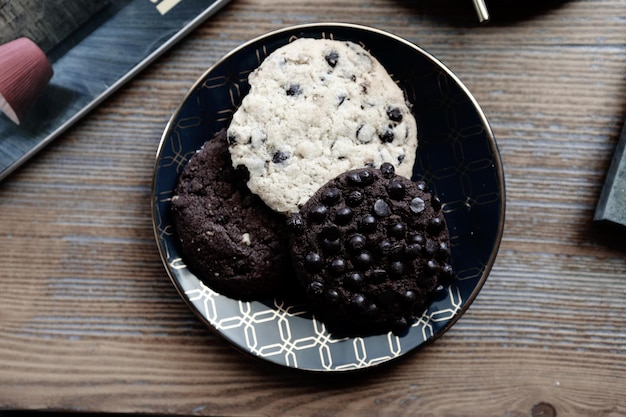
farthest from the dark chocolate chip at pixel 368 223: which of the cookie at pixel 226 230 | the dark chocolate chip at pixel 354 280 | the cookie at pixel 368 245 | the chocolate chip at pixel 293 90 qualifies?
the chocolate chip at pixel 293 90

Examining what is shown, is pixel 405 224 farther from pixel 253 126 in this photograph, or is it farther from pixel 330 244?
pixel 253 126

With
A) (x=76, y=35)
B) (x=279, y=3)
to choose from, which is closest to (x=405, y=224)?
(x=279, y=3)

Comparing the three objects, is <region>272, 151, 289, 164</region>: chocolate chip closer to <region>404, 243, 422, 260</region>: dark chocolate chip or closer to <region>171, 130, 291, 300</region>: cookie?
<region>171, 130, 291, 300</region>: cookie

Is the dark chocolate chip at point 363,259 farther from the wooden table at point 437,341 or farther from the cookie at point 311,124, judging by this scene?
the wooden table at point 437,341

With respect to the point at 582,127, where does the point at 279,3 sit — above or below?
above

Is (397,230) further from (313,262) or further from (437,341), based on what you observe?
(437,341)

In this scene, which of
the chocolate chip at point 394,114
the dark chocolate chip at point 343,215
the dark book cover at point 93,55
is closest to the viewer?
the dark chocolate chip at point 343,215
